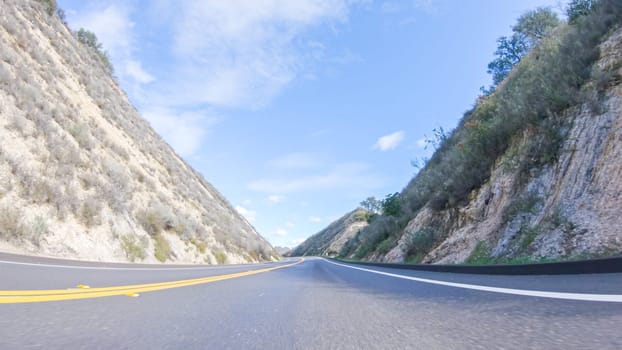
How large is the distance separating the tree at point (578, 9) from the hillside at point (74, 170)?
1978 cm

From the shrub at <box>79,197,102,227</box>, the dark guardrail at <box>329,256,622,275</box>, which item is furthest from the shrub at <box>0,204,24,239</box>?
the dark guardrail at <box>329,256,622,275</box>

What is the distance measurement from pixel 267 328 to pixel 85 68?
30.3 metres

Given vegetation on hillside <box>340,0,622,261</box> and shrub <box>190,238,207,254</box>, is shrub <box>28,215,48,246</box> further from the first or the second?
vegetation on hillside <box>340,0,622,261</box>

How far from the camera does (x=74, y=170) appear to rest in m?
15.9

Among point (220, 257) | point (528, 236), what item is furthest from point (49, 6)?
point (528, 236)

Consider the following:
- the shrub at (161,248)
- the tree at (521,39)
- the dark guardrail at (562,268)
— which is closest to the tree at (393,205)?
the tree at (521,39)

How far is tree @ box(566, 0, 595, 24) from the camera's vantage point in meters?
13.9

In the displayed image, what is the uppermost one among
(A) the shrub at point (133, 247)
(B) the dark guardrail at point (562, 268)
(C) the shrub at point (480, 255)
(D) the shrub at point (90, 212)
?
(D) the shrub at point (90, 212)

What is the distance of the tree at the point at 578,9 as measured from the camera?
13862mm

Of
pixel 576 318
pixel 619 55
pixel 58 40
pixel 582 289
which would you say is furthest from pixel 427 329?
pixel 58 40

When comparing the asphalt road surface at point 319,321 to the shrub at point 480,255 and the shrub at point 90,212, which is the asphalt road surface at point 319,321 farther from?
the shrub at point 90,212

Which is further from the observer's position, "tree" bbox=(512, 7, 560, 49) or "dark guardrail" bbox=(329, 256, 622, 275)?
"tree" bbox=(512, 7, 560, 49)

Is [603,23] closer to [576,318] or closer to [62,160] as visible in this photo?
[576,318]

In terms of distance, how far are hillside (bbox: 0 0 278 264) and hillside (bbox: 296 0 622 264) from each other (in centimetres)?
1350
